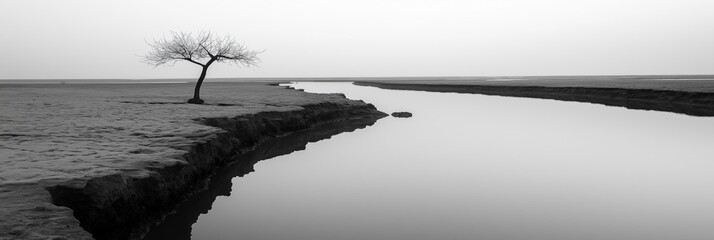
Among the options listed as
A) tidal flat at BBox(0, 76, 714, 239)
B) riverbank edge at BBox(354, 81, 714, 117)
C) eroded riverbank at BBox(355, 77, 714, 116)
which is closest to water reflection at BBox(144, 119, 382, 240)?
tidal flat at BBox(0, 76, 714, 239)

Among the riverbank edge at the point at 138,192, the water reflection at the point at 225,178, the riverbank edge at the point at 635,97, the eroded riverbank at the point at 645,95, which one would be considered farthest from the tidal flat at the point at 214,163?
the eroded riverbank at the point at 645,95

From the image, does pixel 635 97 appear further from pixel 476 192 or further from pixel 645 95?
pixel 476 192

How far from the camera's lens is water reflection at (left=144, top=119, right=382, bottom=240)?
910 centimetres

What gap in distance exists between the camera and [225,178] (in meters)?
13.8

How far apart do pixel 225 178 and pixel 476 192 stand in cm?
756

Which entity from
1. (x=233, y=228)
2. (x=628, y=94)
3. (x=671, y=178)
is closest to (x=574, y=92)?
(x=628, y=94)

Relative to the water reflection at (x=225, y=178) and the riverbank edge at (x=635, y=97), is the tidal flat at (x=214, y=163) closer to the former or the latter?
the water reflection at (x=225, y=178)

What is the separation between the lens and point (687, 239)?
27.7 ft

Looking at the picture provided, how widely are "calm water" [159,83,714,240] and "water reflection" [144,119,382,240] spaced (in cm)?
24

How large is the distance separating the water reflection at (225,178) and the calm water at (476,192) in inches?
9.6

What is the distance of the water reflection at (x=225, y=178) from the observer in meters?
9.10

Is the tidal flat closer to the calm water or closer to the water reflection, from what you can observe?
the calm water

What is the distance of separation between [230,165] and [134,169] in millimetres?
6012

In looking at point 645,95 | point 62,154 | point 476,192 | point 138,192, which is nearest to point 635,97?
point 645,95
